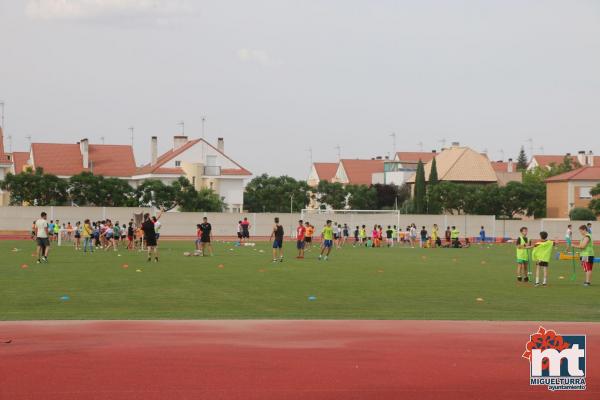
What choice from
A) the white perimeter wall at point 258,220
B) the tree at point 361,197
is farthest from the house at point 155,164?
the white perimeter wall at point 258,220

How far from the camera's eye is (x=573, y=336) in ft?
47.5

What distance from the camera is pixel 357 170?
133875 mm

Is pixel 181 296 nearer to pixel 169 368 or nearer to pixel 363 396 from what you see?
pixel 169 368

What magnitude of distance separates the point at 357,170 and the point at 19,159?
47.8 m

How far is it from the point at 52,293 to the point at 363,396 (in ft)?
42.1

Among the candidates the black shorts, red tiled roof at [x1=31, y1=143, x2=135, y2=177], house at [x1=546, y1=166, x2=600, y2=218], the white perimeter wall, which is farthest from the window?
the black shorts

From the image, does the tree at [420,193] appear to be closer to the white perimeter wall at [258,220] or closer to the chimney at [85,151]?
the white perimeter wall at [258,220]

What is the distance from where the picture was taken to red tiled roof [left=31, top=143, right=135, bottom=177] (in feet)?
318

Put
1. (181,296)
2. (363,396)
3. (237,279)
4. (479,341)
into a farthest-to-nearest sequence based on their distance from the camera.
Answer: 1. (237,279)
2. (181,296)
3. (479,341)
4. (363,396)

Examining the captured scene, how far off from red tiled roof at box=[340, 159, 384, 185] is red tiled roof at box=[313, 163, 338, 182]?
893 centimetres

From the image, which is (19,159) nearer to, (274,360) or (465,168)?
(465,168)

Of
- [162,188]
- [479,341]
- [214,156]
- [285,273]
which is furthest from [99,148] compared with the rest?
[479,341]

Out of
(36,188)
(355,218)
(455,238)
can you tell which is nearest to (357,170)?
(355,218)

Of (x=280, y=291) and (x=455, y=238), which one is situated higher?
(x=455, y=238)
